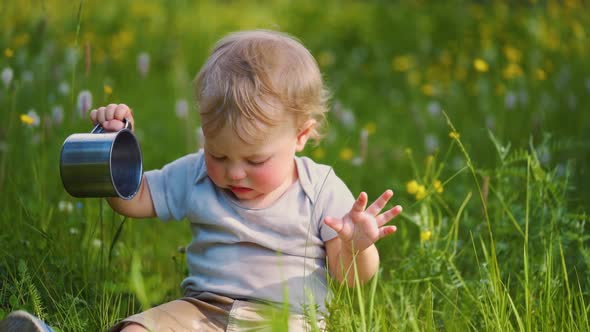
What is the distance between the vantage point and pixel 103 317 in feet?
7.92

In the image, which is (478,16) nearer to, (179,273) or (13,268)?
(179,273)

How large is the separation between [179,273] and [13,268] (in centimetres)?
60

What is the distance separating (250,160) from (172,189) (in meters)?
0.36

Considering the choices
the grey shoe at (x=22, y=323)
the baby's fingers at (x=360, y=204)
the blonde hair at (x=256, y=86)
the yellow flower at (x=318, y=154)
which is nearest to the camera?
the grey shoe at (x=22, y=323)

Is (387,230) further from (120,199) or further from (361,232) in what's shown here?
(120,199)

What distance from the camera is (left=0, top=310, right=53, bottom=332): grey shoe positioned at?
6.34ft

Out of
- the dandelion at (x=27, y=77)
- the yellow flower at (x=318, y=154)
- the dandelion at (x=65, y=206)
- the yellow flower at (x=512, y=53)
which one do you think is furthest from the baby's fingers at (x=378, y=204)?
the yellow flower at (x=512, y=53)

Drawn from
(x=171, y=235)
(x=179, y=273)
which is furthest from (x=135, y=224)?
(x=179, y=273)

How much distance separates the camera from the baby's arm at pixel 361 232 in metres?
2.17

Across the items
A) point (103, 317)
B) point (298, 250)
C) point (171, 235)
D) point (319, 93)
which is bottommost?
point (171, 235)

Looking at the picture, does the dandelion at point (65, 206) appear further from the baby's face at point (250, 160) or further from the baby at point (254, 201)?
the baby's face at point (250, 160)

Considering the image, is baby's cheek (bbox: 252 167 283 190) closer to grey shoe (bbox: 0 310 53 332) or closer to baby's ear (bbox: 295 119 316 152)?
baby's ear (bbox: 295 119 316 152)

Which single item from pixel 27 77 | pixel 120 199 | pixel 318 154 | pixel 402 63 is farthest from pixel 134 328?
pixel 402 63

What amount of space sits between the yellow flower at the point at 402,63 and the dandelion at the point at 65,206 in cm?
359
